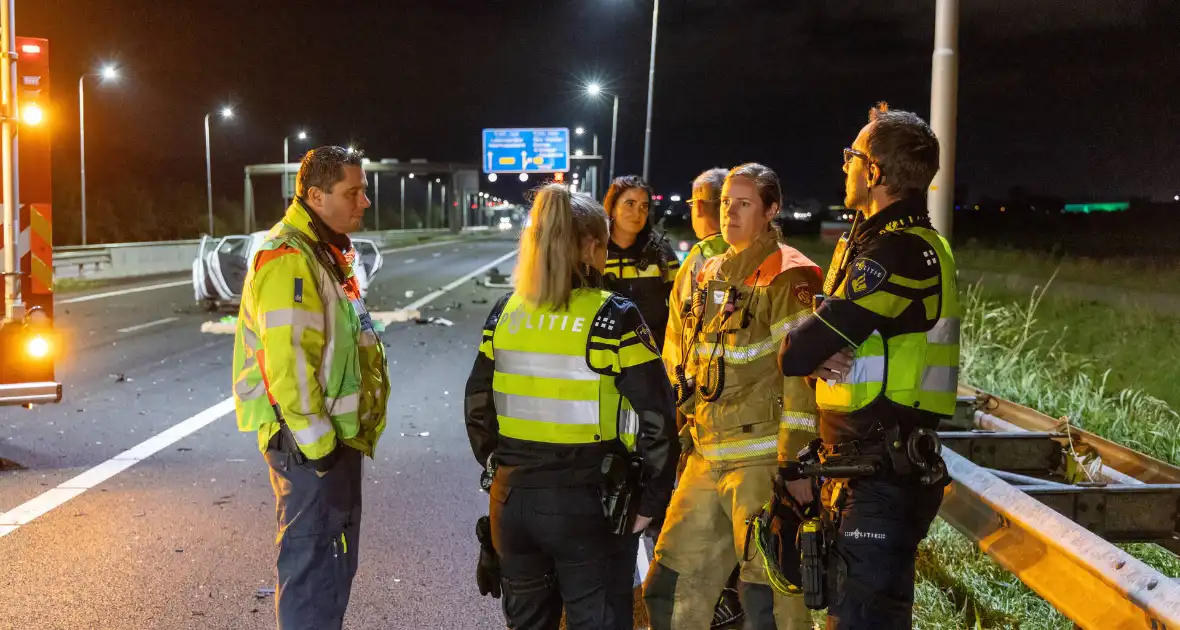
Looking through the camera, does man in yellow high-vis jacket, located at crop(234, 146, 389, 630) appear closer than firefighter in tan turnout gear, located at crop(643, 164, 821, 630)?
Yes

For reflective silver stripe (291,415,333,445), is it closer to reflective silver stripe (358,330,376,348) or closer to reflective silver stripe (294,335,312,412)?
reflective silver stripe (294,335,312,412)

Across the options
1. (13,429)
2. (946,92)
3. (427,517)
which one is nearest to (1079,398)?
(946,92)

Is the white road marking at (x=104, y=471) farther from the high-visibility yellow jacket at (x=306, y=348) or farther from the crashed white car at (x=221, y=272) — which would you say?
the crashed white car at (x=221, y=272)

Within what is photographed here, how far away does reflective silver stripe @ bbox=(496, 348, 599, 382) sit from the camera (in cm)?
307

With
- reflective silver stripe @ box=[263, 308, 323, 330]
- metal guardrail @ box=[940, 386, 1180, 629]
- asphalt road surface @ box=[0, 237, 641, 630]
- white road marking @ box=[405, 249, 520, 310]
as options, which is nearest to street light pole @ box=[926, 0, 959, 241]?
metal guardrail @ box=[940, 386, 1180, 629]

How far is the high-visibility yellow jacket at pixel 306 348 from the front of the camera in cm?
343

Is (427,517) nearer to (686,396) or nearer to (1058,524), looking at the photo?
(686,396)

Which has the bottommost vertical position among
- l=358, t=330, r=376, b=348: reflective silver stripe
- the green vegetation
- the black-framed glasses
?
the green vegetation

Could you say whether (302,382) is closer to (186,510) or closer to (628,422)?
(628,422)

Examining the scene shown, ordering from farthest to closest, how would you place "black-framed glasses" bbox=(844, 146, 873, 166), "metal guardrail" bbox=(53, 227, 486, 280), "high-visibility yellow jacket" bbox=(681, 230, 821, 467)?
"metal guardrail" bbox=(53, 227, 486, 280) < "high-visibility yellow jacket" bbox=(681, 230, 821, 467) < "black-framed glasses" bbox=(844, 146, 873, 166)

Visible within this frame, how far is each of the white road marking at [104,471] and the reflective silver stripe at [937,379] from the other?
4.99 m

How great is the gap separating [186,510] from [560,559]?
12.9ft

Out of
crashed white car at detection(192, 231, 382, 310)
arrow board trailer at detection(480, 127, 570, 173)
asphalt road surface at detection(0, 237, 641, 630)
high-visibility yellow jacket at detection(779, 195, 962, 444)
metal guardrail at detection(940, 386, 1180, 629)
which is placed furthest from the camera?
arrow board trailer at detection(480, 127, 570, 173)

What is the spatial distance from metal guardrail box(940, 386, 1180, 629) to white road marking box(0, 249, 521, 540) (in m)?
5.03
